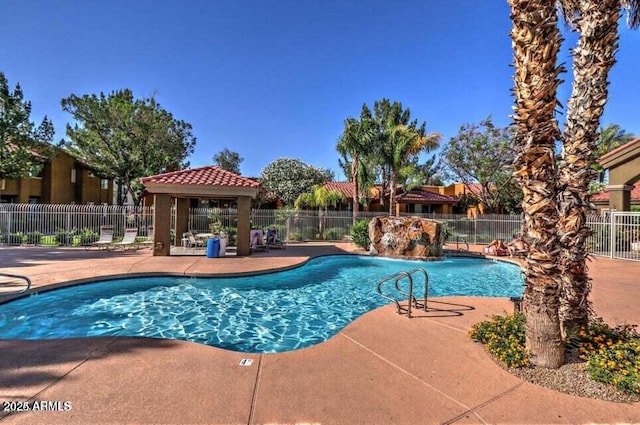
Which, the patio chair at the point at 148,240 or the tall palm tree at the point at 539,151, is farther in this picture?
the patio chair at the point at 148,240

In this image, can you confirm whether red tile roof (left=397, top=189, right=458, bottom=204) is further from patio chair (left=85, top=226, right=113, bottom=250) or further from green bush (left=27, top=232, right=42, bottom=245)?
green bush (left=27, top=232, right=42, bottom=245)

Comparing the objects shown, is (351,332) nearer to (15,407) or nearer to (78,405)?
(78,405)

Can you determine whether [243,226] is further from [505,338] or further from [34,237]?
[34,237]

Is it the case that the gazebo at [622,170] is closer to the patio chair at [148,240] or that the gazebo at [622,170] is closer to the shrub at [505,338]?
the shrub at [505,338]

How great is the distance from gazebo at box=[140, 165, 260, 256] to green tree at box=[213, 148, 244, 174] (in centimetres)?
3262

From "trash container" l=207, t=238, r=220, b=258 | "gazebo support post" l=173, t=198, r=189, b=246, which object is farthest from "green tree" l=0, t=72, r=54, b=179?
"trash container" l=207, t=238, r=220, b=258

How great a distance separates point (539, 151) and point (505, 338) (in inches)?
102

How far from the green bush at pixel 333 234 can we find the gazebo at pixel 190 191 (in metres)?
9.03

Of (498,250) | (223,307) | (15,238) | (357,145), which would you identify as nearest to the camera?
(223,307)

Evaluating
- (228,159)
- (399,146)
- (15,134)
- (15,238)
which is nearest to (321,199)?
(399,146)

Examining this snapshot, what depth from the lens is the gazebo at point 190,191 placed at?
42.3ft

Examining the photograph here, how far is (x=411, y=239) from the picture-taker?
50.2ft

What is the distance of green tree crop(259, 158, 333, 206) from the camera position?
30234 mm

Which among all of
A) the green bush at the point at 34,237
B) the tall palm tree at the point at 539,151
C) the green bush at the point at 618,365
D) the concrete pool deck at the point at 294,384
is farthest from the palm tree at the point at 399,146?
the green bush at the point at 34,237
